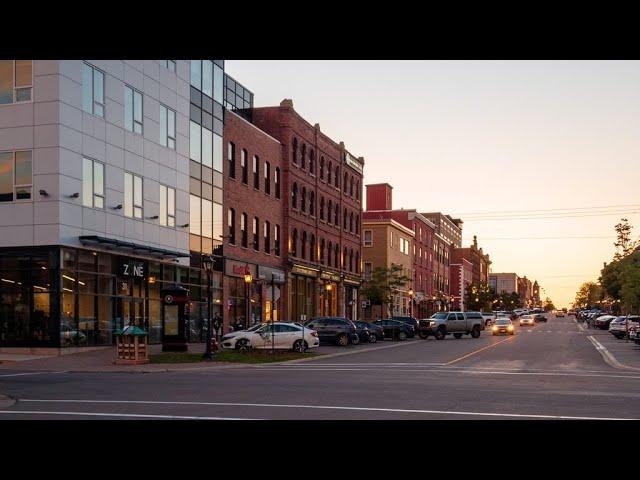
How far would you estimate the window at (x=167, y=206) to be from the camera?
42.8 meters

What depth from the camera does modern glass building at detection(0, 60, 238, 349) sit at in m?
33.6

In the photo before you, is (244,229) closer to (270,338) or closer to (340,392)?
(270,338)

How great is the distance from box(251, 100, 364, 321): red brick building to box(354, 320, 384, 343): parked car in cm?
678

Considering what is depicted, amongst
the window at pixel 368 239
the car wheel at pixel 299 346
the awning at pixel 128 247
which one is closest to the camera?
the awning at pixel 128 247

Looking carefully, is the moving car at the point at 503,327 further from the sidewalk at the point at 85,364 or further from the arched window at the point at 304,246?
the sidewalk at the point at 85,364

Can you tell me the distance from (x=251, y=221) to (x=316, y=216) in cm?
1365

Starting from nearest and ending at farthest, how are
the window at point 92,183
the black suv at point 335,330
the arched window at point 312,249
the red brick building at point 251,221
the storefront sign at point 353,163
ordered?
1. the window at point 92,183
2. the black suv at point 335,330
3. the red brick building at point 251,221
4. the arched window at point 312,249
5. the storefront sign at point 353,163

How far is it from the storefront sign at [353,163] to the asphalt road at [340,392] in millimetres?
47519

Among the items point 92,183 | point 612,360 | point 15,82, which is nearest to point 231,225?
point 92,183

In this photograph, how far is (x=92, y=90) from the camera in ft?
120

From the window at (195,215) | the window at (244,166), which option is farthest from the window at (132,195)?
the window at (244,166)
